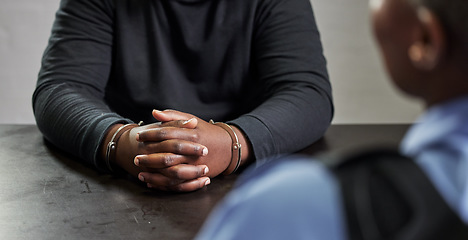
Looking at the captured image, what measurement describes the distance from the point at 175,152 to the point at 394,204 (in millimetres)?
658

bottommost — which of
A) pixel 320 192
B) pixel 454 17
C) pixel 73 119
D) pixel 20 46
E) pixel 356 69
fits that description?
pixel 356 69

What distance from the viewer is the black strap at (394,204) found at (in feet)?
1.26

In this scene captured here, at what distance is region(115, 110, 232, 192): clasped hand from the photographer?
99 centimetres

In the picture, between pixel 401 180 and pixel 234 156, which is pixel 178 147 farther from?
pixel 401 180

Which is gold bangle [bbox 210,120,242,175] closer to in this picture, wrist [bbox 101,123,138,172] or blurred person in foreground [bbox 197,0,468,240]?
wrist [bbox 101,123,138,172]

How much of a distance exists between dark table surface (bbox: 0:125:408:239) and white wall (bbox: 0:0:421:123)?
1457 millimetres

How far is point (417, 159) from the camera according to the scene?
41cm

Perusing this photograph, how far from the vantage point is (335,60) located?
2.75 m

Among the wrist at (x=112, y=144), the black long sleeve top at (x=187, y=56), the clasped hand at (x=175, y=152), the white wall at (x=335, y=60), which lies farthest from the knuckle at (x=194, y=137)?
the white wall at (x=335, y=60)

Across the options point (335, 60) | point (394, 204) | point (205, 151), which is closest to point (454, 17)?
point (394, 204)

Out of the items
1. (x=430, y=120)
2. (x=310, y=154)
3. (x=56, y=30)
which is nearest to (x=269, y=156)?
(x=310, y=154)

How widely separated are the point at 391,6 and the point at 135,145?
702mm

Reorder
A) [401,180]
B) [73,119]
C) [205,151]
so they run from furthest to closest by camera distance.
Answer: [73,119] < [205,151] < [401,180]

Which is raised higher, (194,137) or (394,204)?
(394,204)
